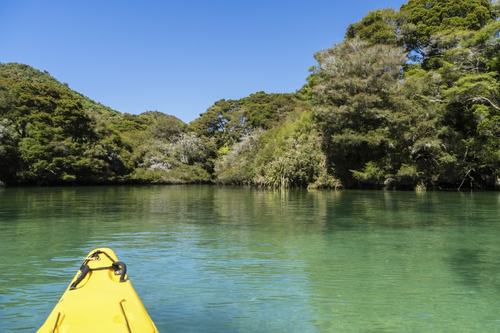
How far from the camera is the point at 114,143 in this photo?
5609cm

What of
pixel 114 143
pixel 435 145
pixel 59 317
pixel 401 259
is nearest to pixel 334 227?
pixel 401 259

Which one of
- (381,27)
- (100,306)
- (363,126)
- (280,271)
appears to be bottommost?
(280,271)

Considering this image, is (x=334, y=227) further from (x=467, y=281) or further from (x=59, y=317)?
(x=59, y=317)

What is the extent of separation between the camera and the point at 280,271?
8086mm

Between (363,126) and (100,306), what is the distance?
3435 cm

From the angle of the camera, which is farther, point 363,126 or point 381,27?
point 381,27

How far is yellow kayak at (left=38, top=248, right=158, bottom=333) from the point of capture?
369 cm

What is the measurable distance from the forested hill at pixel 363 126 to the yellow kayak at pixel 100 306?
29836mm

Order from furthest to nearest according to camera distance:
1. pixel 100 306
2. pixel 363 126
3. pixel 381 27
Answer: pixel 381 27, pixel 363 126, pixel 100 306

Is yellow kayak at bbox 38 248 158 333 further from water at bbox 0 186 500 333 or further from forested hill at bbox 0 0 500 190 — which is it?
forested hill at bbox 0 0 500 190

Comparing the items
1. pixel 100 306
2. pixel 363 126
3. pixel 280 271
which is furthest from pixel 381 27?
pixel 100 306

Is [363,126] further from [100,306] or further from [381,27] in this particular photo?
[100,306]

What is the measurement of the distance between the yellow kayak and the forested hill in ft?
97.9

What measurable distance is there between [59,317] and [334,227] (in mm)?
10795
